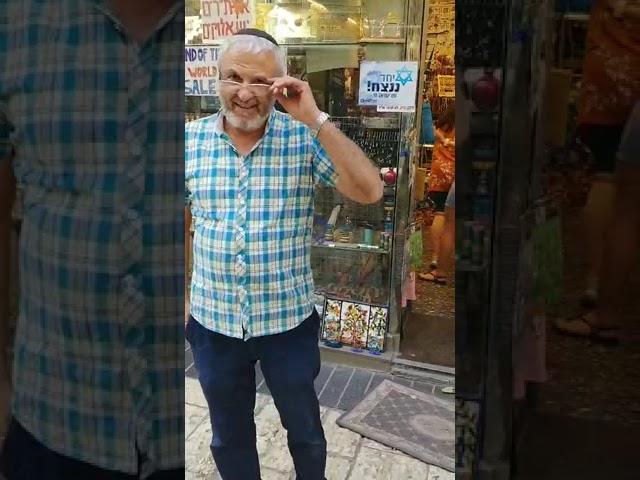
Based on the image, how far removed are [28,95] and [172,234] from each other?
29 centimetres

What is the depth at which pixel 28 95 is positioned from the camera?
0.79 meters

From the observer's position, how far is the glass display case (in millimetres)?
688

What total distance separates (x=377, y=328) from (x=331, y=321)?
7cm

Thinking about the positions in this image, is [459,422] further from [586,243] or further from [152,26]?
[152,26]

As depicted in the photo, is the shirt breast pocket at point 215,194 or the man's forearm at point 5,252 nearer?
the shirt breast pocket at point 215,194

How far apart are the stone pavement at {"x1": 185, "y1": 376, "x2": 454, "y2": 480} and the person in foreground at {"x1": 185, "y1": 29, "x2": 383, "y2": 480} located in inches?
0.6

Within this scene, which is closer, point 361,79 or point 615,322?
point 361,79

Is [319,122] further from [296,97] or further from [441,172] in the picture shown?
[441,172]

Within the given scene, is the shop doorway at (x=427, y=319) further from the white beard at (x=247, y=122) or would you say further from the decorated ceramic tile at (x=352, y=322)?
the white beard at (x=247, y=122)

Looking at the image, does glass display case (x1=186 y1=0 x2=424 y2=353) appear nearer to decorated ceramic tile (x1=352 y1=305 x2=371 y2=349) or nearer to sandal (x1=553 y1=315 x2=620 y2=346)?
decorated ceramic tile (x1=352 y1=305 x2=371 y2=349)

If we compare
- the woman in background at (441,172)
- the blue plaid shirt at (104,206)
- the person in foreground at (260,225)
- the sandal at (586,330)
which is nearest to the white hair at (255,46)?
the person in foreground at (260,225)

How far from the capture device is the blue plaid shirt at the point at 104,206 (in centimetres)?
78

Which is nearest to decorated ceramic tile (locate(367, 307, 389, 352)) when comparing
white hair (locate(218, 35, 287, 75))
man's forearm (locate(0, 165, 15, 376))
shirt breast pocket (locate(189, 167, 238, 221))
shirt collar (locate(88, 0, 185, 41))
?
shirt breast pocket (locate(189, 167, 238, 221))

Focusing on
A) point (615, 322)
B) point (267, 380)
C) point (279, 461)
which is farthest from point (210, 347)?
point (615, 322)
